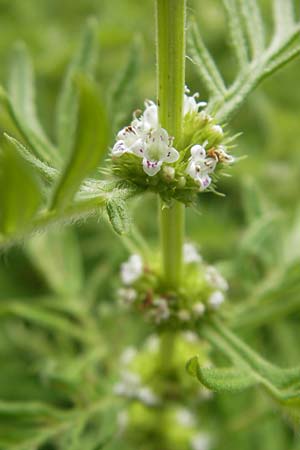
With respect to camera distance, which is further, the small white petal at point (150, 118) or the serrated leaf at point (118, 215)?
the small white petal at point (150, 118)

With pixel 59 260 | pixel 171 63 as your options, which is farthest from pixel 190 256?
pixel 59 260

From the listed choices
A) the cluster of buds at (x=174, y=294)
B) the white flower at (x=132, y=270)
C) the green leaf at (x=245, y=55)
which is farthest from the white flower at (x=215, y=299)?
the green leaf at (x=245, y=55)

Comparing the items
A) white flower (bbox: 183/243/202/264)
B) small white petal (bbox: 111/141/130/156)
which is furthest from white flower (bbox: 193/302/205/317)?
small white petal (bbox: 111/141/130/156)

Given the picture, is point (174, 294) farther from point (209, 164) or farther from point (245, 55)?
point (245, 55)

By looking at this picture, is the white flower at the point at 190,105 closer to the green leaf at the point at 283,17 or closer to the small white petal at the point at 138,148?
the small white petal at the point at 138,148

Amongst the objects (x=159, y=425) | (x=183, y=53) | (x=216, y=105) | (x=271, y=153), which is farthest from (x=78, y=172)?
(x=271, y=153)

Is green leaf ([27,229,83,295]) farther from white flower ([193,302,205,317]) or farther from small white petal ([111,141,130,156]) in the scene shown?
small white petal ([111,141,130,156])
